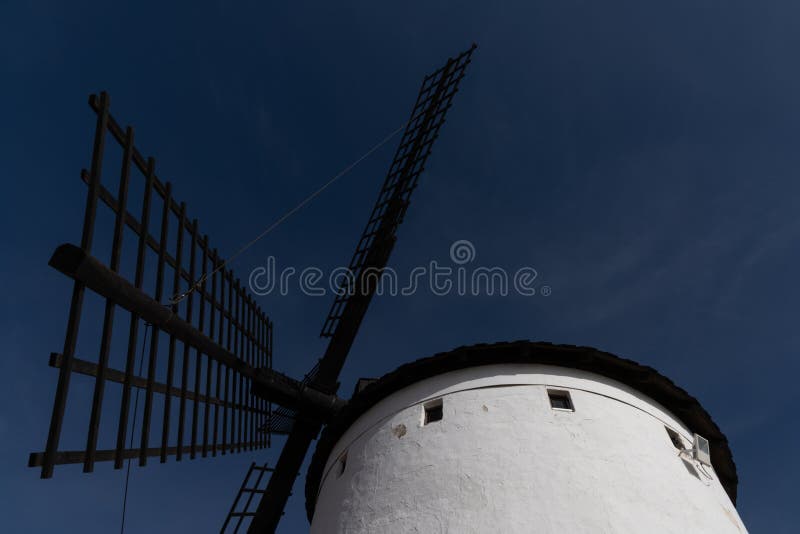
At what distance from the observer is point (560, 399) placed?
8328 mm

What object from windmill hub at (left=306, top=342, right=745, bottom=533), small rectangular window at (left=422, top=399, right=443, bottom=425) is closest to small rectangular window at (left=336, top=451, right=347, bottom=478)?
windmill hub at (left=306, top=342, right=745, bottom=533)

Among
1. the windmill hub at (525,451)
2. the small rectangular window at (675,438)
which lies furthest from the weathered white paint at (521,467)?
the small rectangular window at (675,438)

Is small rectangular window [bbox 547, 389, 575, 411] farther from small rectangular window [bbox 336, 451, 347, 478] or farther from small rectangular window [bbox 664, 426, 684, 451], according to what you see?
small rectangular window [bbox 336, 451, 347, 478]

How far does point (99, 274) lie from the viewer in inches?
233

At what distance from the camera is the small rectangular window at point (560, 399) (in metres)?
8.17

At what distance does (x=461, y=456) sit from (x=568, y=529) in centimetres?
157

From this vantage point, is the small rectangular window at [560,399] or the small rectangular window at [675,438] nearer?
the small rectangular window at [560,399]

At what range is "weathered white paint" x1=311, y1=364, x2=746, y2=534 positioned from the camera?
6617 mm

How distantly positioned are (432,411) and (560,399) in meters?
1.84

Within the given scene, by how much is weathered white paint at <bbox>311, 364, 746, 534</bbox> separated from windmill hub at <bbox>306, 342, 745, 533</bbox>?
0.02 m

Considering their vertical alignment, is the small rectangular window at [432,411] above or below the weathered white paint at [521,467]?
above

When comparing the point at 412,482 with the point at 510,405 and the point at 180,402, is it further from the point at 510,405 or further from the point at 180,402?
the point at 180,402

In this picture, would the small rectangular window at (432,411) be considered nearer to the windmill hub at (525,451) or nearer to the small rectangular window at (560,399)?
the windmill hub at (525,451)

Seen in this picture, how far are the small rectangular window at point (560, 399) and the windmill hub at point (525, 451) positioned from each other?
20 millimetres
